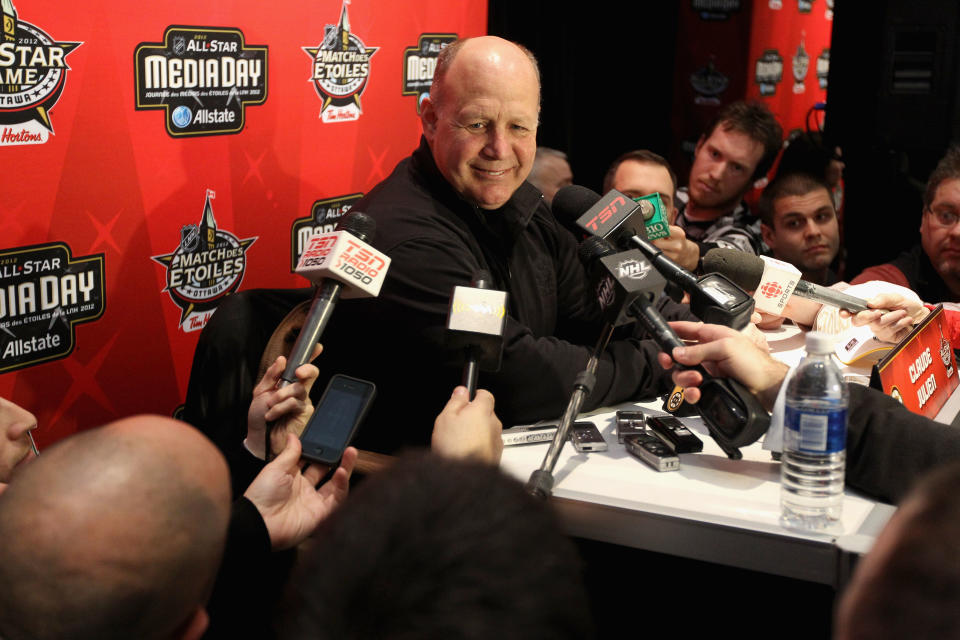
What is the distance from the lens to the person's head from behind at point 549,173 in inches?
139

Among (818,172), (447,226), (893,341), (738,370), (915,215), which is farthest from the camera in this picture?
(915,215)

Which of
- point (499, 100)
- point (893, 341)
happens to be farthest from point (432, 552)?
point (893, 341)

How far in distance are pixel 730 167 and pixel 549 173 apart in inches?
28.6

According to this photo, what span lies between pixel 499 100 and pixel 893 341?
108cm

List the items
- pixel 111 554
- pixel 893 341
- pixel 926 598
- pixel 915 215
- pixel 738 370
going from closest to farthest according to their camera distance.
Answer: pixel 926 598 < pixel 111 554 < pixel 738 370 < pixel 893 341 < pixel 915 215

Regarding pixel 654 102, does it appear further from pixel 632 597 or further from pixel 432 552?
pixel 432 552

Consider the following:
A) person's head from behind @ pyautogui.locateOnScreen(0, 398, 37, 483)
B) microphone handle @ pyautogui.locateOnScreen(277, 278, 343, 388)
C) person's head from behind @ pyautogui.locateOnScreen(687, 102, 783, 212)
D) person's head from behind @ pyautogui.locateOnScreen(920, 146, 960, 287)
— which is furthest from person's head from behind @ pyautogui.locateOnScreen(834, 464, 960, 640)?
person's head from behind @ pyautogui.locateOnScreen(687, 102, 783, 212)

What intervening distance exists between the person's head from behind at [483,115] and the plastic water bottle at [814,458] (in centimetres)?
83

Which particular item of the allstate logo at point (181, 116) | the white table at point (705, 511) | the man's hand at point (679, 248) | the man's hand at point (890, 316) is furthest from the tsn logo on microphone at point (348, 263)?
the man's hand at point (679, 248)

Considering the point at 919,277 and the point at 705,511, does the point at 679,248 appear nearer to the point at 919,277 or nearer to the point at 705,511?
the point at 919,277

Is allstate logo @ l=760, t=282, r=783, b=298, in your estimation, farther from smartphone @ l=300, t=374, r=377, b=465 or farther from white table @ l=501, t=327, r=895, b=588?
smartphone @ l=300, t=374, r=377, b=465

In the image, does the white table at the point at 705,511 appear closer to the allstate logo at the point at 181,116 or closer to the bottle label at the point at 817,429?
the bottle label at the point at 817,429

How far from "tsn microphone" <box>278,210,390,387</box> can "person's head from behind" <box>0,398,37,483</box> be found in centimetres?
43

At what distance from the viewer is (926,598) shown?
640 mm
